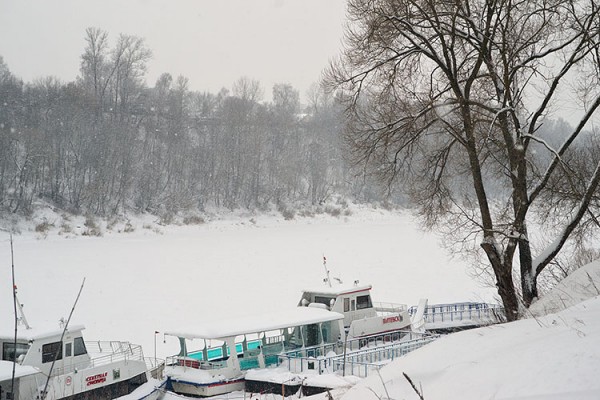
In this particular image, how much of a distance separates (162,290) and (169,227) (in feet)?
109

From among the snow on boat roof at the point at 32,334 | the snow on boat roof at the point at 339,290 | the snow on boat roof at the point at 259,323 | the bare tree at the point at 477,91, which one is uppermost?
the bare tree at the point at 477,91

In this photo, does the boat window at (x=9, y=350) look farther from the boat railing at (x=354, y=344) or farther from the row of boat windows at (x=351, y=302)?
the row of boat windows at (x=351, y=302)

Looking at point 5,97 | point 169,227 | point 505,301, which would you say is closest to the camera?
point 505,301

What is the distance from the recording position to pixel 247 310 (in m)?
26.8

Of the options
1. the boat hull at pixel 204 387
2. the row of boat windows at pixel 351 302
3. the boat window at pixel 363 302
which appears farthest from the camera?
the boat window at pixel 363 302

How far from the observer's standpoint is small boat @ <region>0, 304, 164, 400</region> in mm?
14359

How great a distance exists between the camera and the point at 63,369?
1580 centimetres

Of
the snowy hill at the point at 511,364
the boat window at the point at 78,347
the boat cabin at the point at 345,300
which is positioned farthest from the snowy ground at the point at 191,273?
the snowy hill at the point at 511,364

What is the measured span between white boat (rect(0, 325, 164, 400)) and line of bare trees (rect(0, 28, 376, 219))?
45.1m

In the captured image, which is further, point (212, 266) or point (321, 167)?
point (321, 167)

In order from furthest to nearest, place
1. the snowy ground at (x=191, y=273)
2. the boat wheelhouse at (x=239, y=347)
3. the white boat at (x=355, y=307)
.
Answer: the snowy ground at (x=191, y=273) → the white boat at (x=355, y=307) → the boat wheelhouse at (x=239, y=347)

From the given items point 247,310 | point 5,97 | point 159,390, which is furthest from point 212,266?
point 5,97

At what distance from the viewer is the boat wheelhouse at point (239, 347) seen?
16.8m

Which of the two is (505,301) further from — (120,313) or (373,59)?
(120,313)
